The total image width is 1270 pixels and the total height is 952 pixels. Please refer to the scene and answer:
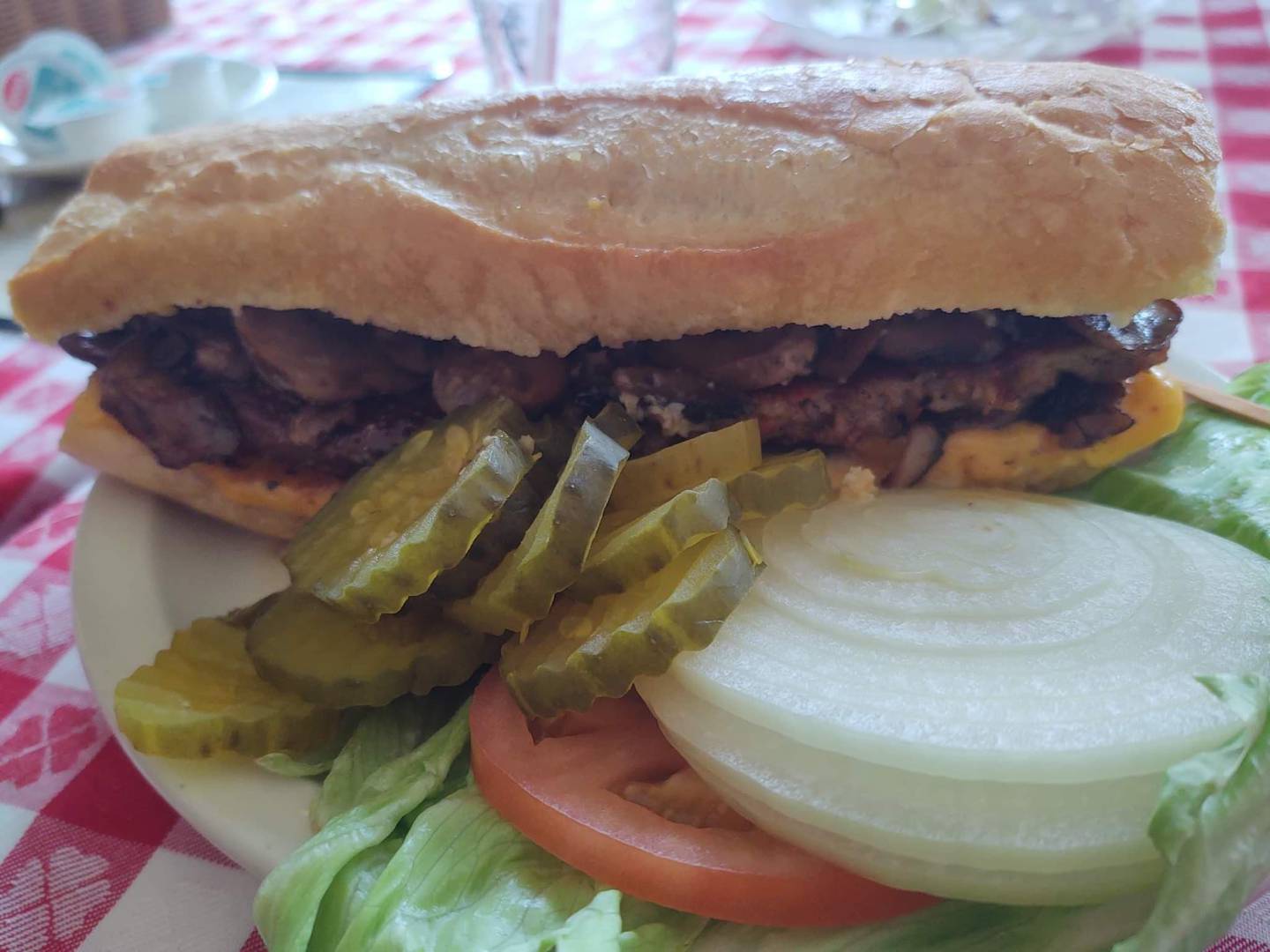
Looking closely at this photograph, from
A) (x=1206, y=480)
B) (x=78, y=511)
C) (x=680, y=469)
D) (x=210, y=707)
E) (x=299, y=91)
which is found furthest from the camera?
(x=299, y=91)

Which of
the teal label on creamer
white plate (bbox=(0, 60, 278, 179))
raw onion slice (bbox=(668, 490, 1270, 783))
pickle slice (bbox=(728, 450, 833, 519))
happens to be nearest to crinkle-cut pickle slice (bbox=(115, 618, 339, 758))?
raw onion slice (bbox=(668, 490, 1270, 783))

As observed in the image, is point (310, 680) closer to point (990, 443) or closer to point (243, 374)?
point (243, 374)

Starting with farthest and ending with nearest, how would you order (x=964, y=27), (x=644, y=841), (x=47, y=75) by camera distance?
(x=47, y=75) < (x=964, y=27) < (x=644, y=841)

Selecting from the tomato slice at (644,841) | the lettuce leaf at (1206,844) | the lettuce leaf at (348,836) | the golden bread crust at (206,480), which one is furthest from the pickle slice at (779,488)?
the golden bread crust at (206,480)

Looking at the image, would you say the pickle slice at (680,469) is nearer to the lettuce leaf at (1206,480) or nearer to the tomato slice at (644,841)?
the tomato slice at (644,841)

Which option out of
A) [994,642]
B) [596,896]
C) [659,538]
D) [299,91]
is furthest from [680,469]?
[299,91]

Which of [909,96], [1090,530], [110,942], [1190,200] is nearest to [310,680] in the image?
[110,942]

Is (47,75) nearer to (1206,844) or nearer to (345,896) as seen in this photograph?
(345,896)

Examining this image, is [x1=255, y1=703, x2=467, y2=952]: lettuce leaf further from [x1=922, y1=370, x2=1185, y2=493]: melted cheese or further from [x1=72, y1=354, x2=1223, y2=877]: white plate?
[x1=922, y1=370, x2=1185, y2=493]: melted cheese
